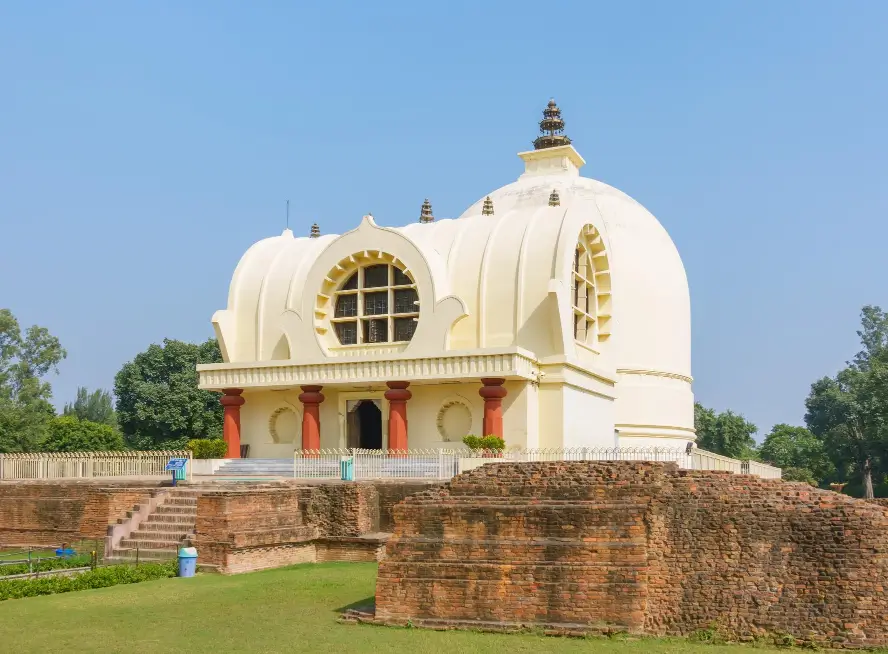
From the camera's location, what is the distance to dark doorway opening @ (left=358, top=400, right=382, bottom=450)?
27906mm

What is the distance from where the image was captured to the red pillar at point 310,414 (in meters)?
A: 26.7

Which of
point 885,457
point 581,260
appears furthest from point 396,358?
point 885,457

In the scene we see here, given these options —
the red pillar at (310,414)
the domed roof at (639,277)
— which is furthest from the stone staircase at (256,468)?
the domed roof at (639,277)

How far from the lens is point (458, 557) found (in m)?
11.9

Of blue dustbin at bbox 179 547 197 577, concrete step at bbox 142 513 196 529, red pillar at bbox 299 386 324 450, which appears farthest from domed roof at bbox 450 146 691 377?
blue dustbin at bbox 179 547 197 577

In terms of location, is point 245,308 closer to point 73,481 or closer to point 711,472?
point 73,481

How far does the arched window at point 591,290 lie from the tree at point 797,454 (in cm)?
1764

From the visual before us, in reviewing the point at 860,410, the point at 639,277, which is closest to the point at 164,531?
the point at 639,277

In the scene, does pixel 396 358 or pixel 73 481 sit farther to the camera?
pixel 396 358

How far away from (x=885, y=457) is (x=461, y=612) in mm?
36260

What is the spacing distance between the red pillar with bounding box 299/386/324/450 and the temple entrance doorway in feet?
2.99

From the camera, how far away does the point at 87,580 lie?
50.0 ft

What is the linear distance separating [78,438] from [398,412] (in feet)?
69.9

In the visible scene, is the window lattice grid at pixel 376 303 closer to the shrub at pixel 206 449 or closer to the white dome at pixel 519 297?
the white dome at pixel 519 297
